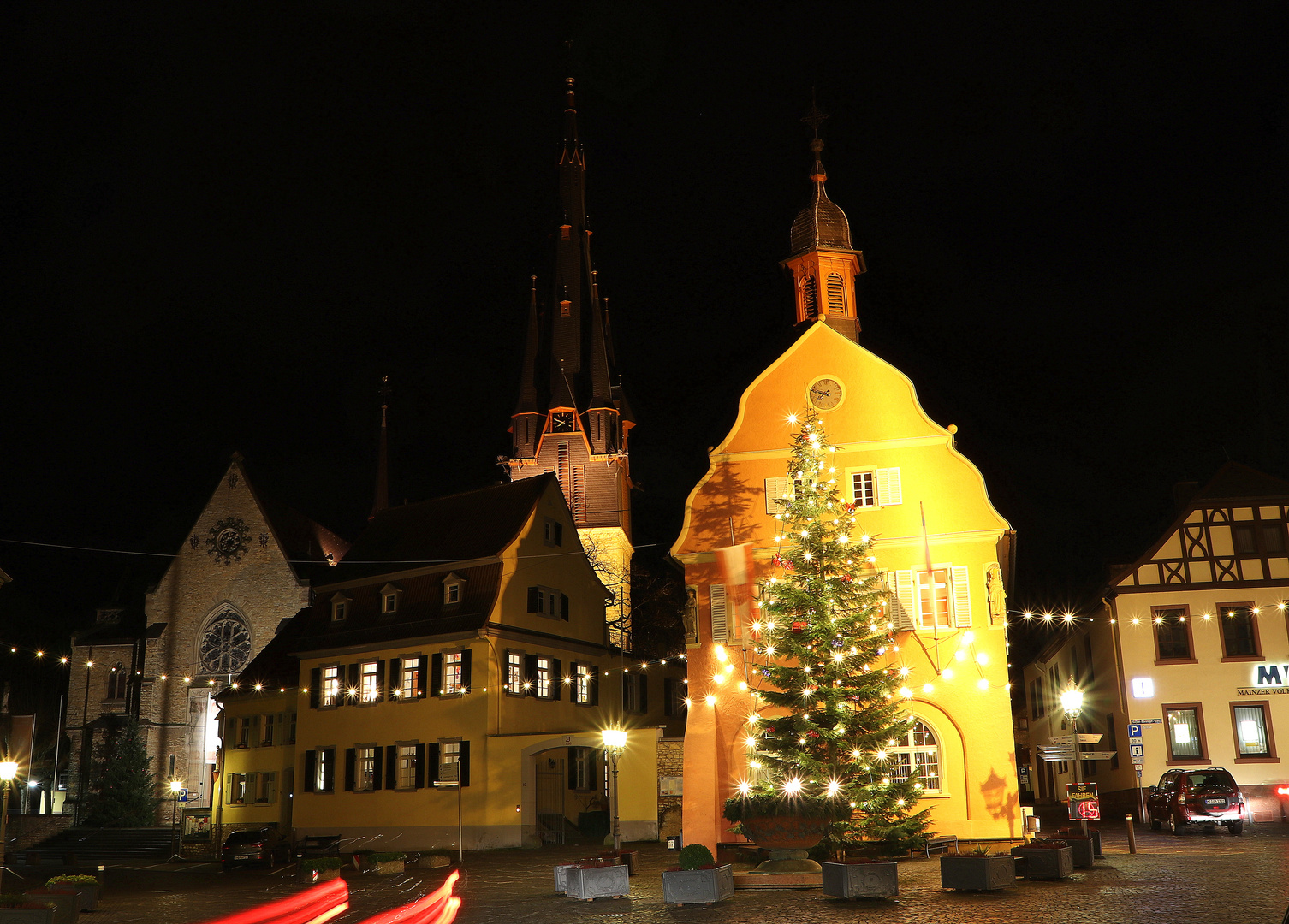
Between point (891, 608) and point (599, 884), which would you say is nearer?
point (599, 884)

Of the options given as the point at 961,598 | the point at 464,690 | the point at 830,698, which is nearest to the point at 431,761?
the point at 464,690

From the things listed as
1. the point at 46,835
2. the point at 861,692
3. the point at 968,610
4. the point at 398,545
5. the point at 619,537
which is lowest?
the point at 46,835

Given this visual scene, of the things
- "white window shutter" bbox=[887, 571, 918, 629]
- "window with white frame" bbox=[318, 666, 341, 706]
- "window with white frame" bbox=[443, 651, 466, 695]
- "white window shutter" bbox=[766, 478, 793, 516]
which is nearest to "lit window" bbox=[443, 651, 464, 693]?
"window with white frame" bbox=[443, 651, 466, 695]

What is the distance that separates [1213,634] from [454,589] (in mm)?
22687

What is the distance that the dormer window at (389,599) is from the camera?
38438 mm

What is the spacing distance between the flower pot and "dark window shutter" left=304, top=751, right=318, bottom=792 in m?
22.2

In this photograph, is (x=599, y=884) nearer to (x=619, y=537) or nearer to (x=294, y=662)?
(x=294, y=662)

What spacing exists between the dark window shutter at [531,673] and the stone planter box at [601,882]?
18.5m

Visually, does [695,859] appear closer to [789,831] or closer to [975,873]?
[789,831]

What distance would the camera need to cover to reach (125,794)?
49969 millimetres

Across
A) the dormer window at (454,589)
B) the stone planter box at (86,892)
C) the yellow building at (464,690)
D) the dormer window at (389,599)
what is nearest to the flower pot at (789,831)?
the stone planter box at (86,892)

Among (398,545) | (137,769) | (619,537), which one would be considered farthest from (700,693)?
(619,537)

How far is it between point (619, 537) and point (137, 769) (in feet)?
84.7

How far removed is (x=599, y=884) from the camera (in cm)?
1783
